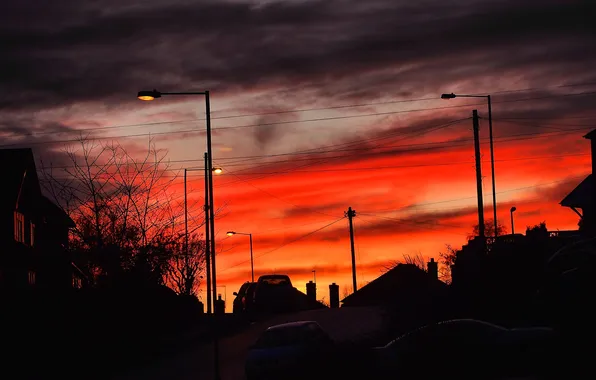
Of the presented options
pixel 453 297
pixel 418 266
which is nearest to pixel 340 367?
pixel 453 297

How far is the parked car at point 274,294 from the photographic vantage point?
1841 inches

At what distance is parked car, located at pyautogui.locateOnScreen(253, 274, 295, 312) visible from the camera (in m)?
46.8

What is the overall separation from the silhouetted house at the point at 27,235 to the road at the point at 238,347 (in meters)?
6.40

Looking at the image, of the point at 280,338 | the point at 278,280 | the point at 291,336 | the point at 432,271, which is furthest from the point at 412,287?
the point at 278,280

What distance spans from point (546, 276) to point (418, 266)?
5296 mm

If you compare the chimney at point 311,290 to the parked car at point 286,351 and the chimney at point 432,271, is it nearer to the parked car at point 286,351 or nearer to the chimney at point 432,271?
the chimney at point 432,271

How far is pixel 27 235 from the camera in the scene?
156 ft

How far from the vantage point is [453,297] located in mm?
30141

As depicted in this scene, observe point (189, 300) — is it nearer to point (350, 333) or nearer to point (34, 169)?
point (34, 169)

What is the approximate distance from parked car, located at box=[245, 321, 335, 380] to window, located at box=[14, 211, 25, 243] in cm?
2326

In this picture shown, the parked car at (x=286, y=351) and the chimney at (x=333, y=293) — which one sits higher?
the chimney at (x=333, y=293)

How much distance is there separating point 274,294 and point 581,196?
18.6 metres

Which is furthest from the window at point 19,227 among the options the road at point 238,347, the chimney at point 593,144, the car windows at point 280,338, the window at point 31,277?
the chimney at point 593,144

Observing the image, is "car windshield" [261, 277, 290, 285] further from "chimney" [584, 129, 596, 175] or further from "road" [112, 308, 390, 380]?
"chimney" [584, 129, 596, 175]
